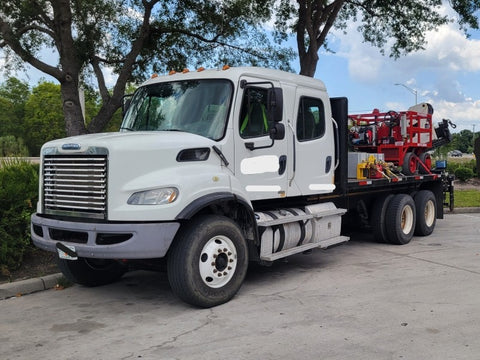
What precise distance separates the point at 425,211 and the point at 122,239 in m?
7.55

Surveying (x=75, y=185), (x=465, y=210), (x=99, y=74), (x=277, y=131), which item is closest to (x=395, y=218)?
(x=277, y=131)

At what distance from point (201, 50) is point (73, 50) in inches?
149

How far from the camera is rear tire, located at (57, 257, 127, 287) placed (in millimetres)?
6211

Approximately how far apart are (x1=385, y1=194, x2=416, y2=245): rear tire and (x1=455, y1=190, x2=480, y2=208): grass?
651 centimetres

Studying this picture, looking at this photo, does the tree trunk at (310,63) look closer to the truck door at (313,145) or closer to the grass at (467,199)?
the truck door at (313,145)

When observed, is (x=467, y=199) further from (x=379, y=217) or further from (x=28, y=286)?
(x=28, y=286)

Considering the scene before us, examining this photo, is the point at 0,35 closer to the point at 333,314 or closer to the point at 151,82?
the point at 151,82

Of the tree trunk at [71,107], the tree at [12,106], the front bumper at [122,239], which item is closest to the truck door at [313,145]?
the front bumper at [122,239]

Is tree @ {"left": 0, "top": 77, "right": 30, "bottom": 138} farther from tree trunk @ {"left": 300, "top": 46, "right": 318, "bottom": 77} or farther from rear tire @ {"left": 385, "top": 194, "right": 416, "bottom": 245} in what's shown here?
rear tire @ {"left": 385, "top": 194, "right": 416, "bottom": 245}

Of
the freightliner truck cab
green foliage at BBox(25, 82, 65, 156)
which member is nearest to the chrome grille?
the freightliner truck cab

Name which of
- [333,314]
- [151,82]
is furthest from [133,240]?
[151,82]

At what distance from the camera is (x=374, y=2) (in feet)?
49.3

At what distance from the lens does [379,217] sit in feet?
30.6

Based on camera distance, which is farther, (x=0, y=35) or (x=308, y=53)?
(x=308, y=53)
